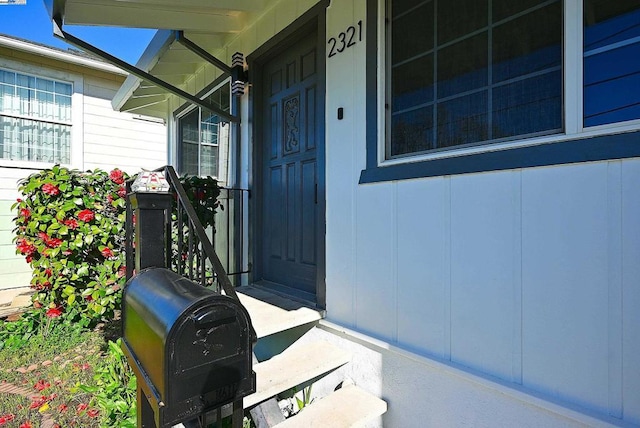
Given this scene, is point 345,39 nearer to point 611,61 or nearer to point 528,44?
point 528,44

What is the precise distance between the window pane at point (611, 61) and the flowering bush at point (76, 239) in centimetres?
335

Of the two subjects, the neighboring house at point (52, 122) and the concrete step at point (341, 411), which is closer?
the concrete step at point (341, 411)

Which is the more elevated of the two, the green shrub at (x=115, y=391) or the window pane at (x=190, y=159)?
the window pane at (x=190, y=159)

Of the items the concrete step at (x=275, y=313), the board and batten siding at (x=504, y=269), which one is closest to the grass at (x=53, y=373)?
the concrete step at (x=275, y=313)

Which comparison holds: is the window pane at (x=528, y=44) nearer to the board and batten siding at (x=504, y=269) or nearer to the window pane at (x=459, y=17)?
the window pane at (x=459, y=17)

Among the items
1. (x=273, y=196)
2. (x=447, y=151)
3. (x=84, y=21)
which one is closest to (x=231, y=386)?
(x=447, y=151)

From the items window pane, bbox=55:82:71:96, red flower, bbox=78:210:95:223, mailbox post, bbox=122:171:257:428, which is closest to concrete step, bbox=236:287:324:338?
mailbox post, bbox=122:171:257:428

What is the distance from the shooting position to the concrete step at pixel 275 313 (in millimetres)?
2273

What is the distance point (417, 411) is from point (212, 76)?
13.6ft

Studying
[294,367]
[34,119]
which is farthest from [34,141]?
[294,367]

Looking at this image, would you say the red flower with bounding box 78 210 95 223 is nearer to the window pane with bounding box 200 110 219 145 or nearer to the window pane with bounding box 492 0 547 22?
the window pane with bounding box 200 110 219 145

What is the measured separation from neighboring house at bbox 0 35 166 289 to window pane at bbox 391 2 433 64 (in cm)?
613

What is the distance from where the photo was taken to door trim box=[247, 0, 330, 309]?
2592 mm

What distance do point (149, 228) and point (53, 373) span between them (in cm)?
175
